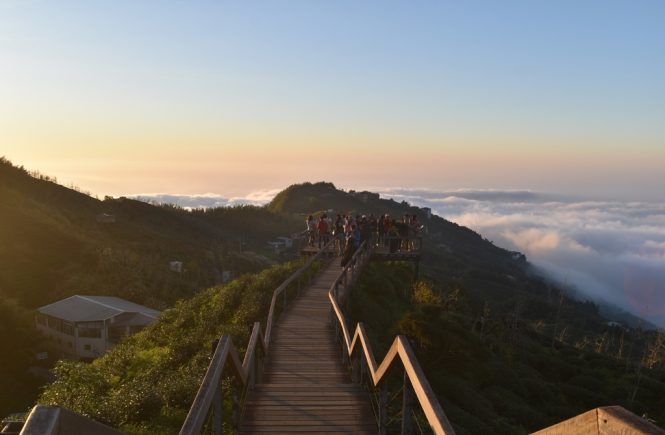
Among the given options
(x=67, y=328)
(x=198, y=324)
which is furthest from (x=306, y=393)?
(x=67, y=328)

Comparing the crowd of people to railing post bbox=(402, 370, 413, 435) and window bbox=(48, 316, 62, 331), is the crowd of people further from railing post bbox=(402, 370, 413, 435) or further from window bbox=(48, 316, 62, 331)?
railing post bbox=(402, 370, 413, 435)

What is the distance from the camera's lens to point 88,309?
1309 inches

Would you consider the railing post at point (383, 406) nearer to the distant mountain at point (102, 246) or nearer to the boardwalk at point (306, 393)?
the boardwalk at point (306, 393)

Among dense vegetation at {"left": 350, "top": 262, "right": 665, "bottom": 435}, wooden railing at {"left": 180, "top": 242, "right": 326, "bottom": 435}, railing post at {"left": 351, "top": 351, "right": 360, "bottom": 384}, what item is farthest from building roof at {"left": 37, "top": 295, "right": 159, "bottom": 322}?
railing post at {"left": 351, "top": 351, "right": 360, "bottom": 384}

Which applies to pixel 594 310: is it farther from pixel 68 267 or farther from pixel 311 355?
pixel 311 355

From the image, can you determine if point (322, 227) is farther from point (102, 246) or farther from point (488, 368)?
point (102, 246)

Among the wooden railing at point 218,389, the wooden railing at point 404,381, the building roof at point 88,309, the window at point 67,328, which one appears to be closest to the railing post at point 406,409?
the wooden railing at point 404,381

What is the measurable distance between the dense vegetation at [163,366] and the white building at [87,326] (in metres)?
13.9

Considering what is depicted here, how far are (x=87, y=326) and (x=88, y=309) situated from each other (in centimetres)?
111

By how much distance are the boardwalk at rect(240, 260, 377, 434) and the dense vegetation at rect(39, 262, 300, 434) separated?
1.44m

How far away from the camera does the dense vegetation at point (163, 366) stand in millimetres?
9000

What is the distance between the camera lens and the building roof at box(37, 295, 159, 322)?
32281 millimetres

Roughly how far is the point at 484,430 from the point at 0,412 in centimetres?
2033

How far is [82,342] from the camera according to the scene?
110 ft
